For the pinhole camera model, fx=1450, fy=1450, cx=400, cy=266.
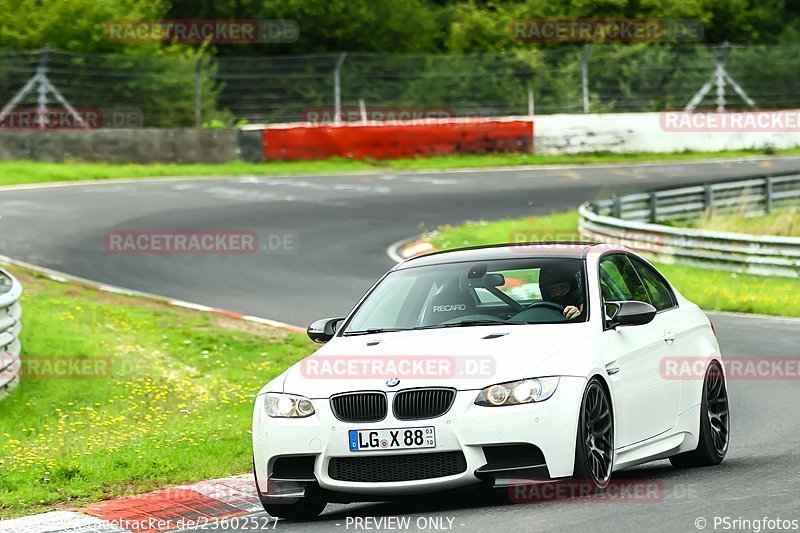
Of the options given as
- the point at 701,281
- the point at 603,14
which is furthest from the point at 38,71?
the point at 603,14

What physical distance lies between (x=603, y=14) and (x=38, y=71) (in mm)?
23760

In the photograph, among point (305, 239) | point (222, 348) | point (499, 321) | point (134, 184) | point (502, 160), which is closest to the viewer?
point (499, 321)

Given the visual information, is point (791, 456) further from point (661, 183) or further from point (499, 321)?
point (661, 183)

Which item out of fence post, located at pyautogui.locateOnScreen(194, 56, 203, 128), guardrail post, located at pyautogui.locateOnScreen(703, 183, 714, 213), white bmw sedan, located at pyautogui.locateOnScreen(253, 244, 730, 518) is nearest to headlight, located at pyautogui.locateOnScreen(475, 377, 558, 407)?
white bmw sedan, located at pyautogui.locateOnScreen(253, 244, 730, 518)

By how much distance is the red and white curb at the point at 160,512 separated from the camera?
25.9 ft

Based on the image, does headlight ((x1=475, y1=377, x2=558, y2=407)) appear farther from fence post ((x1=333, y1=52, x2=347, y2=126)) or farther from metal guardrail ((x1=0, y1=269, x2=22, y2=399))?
fence post ((x1=333, y1=52, x2=347, y2=126))

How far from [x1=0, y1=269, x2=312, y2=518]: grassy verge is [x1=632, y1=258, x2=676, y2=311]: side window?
2940 mm

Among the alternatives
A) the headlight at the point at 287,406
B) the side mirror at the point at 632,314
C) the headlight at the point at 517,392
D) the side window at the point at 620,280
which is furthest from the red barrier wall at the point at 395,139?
the headlight at the point at 517,392

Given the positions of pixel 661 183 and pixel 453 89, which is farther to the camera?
pixel 453 89

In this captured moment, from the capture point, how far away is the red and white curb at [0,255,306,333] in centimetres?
1708

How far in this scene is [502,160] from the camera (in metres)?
36.3

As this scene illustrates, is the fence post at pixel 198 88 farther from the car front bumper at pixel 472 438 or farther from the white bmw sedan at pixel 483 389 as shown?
the car front bumper at pixel 472 438

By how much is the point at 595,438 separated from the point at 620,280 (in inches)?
65.4

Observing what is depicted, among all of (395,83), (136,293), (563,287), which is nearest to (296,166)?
(395,83)
